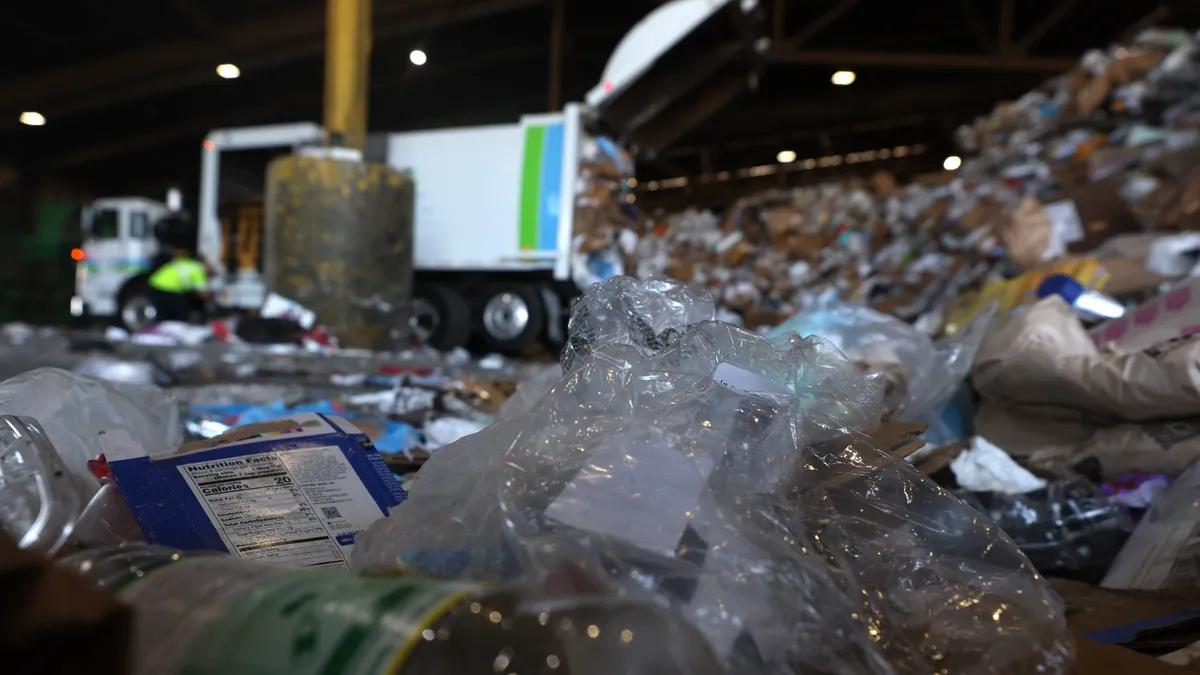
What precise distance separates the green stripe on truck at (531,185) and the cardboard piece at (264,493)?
4.27 meters

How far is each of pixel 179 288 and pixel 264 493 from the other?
5709mm

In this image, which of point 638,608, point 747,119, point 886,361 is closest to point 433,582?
point 638,608

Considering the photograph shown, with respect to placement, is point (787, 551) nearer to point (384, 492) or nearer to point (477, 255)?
point (384, 492)

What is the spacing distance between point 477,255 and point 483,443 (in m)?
4.74

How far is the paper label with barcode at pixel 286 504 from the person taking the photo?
87cm

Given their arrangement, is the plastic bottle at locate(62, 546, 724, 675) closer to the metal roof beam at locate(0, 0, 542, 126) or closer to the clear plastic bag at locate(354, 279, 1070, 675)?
the clear plastic bag at locate(354, 279, 1070, 675)

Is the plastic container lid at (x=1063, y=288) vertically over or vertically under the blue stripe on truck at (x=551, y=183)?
under

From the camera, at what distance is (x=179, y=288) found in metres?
5.78

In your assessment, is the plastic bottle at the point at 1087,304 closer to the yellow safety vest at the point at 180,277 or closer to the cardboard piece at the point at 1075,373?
the cardboard piece at the point at 1075,373

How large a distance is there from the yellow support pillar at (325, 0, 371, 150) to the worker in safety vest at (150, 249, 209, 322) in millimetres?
1791

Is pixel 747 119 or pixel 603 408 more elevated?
pixel 747 119

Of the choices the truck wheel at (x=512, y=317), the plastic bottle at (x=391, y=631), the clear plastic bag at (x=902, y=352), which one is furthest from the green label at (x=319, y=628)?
the truck wheel at (x=512, y=317)

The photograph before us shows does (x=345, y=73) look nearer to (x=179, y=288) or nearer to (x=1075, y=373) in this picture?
(x=179, y=288)

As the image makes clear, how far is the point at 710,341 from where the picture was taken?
104 centimetres
